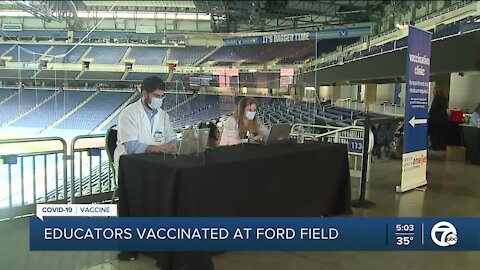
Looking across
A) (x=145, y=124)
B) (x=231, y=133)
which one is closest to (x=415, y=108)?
(x=231, y=133)

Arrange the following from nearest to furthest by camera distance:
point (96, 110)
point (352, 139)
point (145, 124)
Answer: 1. point (145, 124)
2. point (352, 139)
3. point (96, 110)

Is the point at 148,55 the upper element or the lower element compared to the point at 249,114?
upper

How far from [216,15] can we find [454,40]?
1470 centimetres

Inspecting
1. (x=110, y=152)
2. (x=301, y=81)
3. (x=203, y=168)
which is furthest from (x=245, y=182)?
(x=301, y=81)

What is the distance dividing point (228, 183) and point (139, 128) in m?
0.65

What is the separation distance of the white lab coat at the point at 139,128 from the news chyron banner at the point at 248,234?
44 centimetres

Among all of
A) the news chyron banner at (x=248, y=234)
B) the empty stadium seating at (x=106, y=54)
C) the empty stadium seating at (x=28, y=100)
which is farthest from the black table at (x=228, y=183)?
the empty stadium seating at (x=106, y=54)

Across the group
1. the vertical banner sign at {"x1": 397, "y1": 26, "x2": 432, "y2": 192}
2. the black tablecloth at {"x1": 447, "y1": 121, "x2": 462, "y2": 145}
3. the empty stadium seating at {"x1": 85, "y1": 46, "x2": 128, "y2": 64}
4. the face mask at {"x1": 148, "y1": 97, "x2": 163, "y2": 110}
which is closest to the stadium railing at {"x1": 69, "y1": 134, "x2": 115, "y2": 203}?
the face mask at {"x1": 148, "y1": 97, "x2": 163, "y2": 110}

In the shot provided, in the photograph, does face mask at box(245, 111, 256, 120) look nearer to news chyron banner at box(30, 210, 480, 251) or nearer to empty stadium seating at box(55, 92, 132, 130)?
news chyron banner at box(30, 210, 480, 251)

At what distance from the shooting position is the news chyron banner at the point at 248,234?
1997 mm

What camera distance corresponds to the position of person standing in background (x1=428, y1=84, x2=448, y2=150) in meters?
7.11

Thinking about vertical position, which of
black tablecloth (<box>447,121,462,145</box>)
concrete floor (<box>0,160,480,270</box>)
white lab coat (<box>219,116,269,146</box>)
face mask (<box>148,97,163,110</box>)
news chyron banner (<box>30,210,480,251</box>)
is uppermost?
face mask (<box>148,97,163,110</box>)

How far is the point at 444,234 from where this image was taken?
7.07ft

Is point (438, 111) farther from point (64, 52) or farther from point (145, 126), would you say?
point (64, 52)
